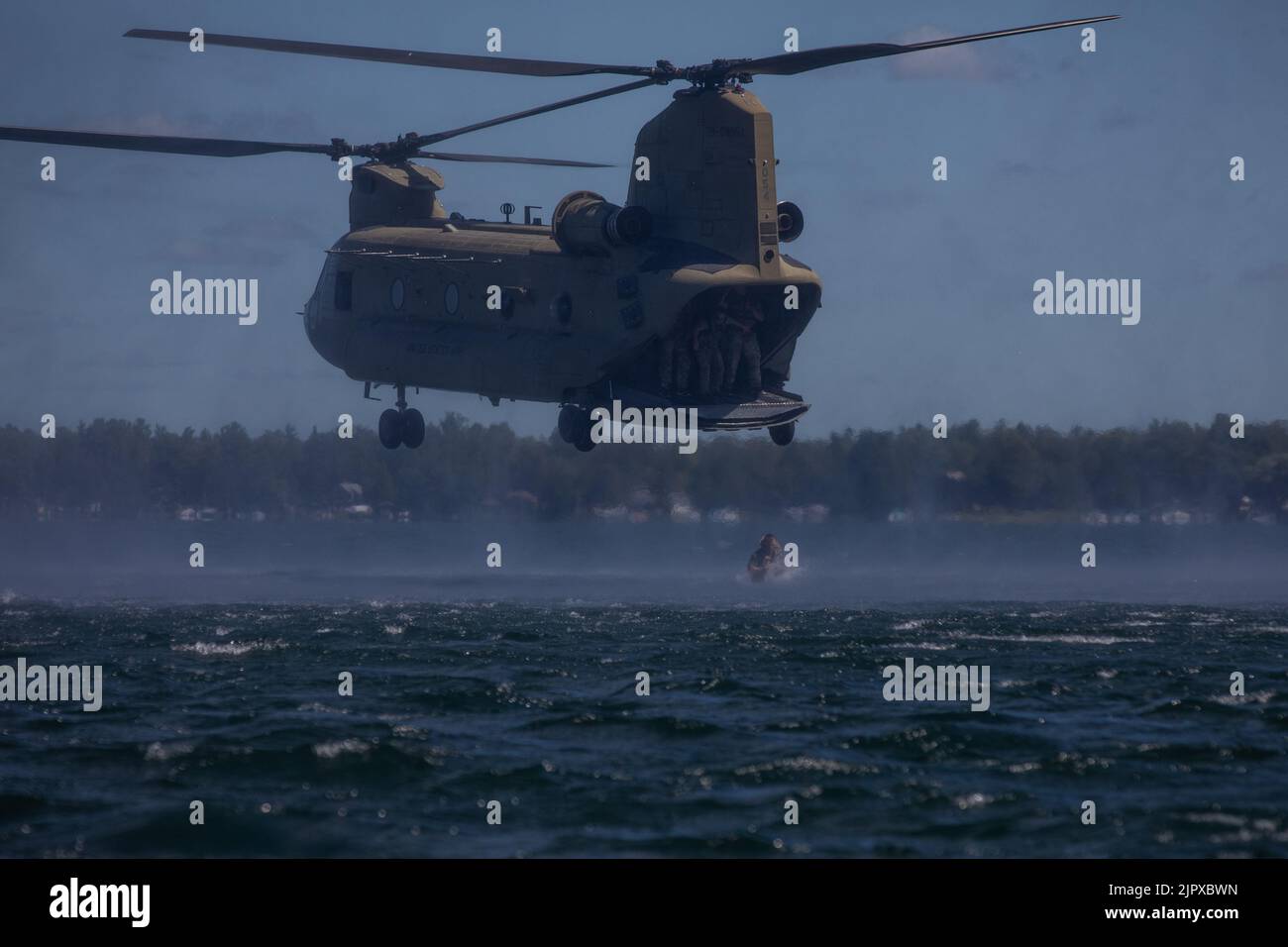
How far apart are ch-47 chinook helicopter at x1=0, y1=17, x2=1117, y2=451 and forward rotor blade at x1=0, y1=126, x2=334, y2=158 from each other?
0.07m

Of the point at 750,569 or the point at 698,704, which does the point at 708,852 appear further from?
the point at 750,569

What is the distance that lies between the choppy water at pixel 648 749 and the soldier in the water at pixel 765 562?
36.4 m

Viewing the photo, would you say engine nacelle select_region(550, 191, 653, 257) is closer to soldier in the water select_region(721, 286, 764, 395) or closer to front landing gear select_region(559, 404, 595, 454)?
soldier in the water select_region(721, 286, 764, 395)

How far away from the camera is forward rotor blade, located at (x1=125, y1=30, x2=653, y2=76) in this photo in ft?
113

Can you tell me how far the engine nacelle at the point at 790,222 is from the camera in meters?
37.2

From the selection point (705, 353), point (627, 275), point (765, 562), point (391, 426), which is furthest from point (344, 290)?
point (765, 562)

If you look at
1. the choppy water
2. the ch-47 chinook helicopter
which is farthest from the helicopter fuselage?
the choppy water

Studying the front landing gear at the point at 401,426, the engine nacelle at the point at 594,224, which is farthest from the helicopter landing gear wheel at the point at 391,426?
the engine nacelle at the point at 594,224

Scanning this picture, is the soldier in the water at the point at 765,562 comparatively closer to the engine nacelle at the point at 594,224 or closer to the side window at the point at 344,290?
the side window at the point at 344,290

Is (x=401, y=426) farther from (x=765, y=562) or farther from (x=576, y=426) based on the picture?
(x=765, y=562)

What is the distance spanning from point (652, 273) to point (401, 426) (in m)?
13.6
